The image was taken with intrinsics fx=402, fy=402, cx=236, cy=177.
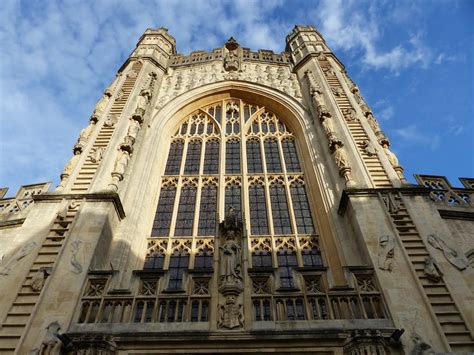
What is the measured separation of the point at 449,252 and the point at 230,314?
206 inches

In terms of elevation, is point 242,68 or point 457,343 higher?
point 242,68

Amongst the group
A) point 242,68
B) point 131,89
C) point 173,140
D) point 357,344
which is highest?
point 242,68

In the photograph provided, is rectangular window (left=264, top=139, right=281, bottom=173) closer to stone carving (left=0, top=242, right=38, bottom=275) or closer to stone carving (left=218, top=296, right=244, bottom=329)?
stone carving (left=218, top=296, right=244, bottom=329)

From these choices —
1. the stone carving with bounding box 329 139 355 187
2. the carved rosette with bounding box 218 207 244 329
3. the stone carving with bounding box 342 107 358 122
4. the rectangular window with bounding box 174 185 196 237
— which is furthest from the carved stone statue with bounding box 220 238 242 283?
the stone carving with bounding box 342 107 358 122

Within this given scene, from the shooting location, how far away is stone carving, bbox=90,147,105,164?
12.8 meters

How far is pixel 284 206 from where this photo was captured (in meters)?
13.1

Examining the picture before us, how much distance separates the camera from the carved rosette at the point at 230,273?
775 centimetres

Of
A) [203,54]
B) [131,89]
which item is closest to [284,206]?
[131,89]

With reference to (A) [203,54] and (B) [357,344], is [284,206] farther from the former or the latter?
(A) [203,54]

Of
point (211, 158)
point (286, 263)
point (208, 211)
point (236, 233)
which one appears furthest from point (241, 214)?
point (211, 158)

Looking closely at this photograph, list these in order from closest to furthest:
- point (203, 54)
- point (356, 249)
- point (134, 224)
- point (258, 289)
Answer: point (258, 289) → point (356, 249) → point (134, 224) → point (203, 54)

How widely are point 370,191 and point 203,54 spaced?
14151 mm

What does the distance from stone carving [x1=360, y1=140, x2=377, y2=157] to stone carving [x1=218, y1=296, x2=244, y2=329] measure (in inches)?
275

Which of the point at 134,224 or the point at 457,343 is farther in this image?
the point at 134,224
